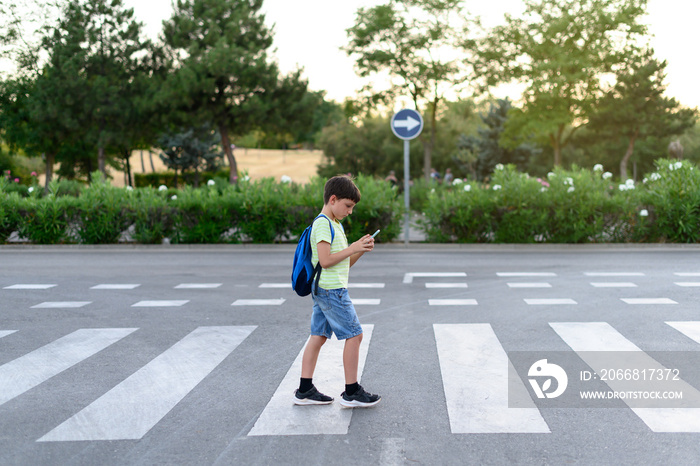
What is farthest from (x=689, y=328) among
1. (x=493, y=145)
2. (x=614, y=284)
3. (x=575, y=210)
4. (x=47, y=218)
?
(x=493, y=145)

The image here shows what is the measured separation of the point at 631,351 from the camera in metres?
5.92

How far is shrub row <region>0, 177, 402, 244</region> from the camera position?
52.7 feet

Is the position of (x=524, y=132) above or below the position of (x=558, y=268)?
above

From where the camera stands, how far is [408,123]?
16.3m

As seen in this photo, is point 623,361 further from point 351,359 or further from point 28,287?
point 28,287

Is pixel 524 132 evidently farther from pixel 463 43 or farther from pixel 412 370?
pixel 412 370

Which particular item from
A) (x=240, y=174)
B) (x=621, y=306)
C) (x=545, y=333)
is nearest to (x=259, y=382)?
(x=545, y=333)

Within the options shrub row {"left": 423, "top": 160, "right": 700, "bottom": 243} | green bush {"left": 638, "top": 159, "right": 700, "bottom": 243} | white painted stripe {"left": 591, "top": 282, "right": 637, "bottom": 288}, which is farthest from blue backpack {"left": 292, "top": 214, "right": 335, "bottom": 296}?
green bush {"left": 638, "top": 159, "right": 700, "bottom": 243}

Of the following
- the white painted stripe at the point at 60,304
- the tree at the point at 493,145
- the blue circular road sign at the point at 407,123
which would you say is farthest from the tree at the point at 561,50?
the white painted stripe at the point at 60,304

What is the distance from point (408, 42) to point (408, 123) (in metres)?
26.1

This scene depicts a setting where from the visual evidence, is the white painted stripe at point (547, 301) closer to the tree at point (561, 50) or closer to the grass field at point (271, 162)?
the tree at point (561, 50)

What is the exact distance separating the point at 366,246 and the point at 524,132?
46495 mm

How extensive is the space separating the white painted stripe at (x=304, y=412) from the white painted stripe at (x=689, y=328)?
311 centimetres

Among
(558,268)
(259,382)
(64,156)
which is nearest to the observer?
(259,382)
